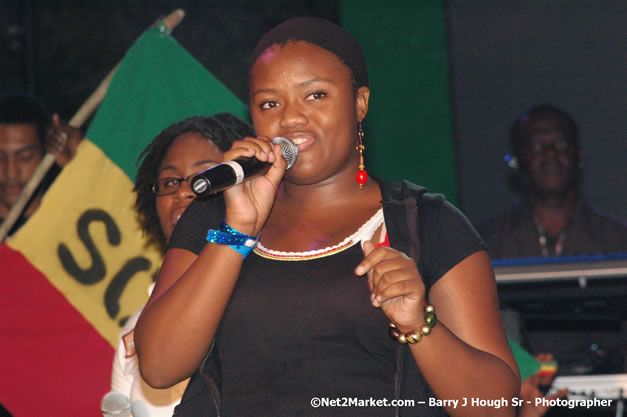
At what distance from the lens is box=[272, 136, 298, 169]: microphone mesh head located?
1.91 meters

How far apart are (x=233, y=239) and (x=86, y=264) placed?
1970mm

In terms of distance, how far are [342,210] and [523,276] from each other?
45.7 inches

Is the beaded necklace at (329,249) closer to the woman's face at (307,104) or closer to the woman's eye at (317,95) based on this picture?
the woman's face at (307,104)

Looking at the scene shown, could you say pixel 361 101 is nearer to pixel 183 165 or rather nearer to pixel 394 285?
pixel 394 285

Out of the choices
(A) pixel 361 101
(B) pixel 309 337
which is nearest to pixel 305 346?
(B) pixel 309 337

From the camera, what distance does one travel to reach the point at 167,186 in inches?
120

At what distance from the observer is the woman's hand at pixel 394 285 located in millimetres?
1638

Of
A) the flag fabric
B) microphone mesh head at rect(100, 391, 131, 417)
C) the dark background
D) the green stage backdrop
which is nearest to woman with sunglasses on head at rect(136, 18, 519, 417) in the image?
microphone mesh head at rect(100, 391, 131, 417)

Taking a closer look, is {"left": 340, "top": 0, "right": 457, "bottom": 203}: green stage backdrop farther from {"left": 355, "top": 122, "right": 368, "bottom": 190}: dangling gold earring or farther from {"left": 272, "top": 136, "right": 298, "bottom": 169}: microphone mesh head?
{"left": 272, "top": 136, "right": 298, "bottom": 169}: microphone mesh head

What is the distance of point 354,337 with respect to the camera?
1.83m

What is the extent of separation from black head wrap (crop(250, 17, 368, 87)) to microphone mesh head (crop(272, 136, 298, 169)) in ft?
0.84

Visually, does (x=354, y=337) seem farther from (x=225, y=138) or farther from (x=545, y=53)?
(x=545, y=53)

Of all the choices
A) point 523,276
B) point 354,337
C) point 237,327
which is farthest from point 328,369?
point 523,276

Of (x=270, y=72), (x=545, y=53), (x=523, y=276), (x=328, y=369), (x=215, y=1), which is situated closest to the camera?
(x=328, y=369)
